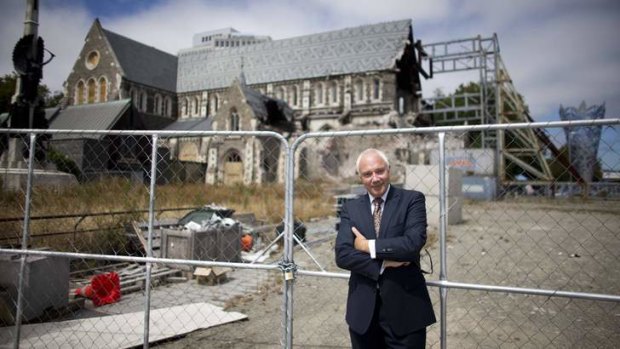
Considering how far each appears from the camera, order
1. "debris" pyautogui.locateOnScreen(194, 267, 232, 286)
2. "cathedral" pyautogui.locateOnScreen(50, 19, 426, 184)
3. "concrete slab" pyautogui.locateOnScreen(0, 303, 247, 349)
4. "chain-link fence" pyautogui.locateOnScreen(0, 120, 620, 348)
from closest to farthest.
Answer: "chain-link fence" pyautogui.locateOnScreen(0, 120, 620, 348), "concrete slab" pyautogui.locateOnScreen(0, 303, 247, 349), "debris" pyautogui.locateOnScreen(194, 267, 232, 286), "cathedral" pyautogui.locateOnScreen(50, 19, 426, 184)

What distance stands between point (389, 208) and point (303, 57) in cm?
3795

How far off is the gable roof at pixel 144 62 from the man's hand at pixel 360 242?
39411mm

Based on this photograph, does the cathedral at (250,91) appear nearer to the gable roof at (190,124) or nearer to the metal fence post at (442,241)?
the gable roof at (190,124)

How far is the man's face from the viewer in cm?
247

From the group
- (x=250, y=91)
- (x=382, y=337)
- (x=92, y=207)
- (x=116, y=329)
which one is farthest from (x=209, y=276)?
(x=250, y=91)

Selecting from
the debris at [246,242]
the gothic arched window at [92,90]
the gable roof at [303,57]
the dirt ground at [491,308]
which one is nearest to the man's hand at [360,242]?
the dirt ground at [491,308]

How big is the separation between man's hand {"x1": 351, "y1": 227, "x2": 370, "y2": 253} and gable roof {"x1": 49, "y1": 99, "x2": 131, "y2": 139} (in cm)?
2664

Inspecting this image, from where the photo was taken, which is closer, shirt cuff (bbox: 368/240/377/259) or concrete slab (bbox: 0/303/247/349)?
shirt cuff (bbox: 368/240/377/259)

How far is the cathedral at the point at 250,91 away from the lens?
30.4 m

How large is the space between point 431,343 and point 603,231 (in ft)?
37.8

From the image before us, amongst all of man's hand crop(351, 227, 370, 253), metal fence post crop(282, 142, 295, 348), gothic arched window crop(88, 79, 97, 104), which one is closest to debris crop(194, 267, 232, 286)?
metal fence post crop(282, 142, 295, 348)

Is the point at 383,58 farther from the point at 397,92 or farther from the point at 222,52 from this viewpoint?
the point at 222,52

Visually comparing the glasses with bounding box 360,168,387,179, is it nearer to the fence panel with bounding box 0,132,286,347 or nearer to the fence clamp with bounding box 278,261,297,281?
the fence panel with bounding box 0,132,286,347

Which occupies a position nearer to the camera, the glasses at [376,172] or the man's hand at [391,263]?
the man's hand at [391,263]
